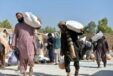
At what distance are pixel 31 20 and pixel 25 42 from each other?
25.4 inches

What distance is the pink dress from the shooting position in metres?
11.7

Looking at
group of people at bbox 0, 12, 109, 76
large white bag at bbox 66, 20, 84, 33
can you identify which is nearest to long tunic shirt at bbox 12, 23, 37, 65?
group of people at bbox 0, 12, 109, 76

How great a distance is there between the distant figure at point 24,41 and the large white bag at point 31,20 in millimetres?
99

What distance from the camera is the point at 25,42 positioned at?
11727mm

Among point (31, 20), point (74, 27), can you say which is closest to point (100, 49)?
point (74, 27)

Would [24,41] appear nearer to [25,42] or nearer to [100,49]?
[25,42]

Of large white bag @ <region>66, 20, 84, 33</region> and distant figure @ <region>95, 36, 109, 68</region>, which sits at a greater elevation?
large white bag @ <region>66, 20, 84, 33</region>

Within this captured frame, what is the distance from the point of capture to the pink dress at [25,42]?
11.7 meters

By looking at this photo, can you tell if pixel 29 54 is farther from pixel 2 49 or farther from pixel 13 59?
pixel 13 59

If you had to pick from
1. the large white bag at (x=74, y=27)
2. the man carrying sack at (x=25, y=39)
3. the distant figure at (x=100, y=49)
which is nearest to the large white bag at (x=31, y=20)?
the man carrying sack at (x=25, y=39)

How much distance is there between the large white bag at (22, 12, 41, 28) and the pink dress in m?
0.12

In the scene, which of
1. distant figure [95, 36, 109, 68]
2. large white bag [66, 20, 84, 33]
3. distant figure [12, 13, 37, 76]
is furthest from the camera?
distant figure [95, 36, 109, 68]

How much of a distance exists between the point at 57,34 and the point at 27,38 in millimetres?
9695

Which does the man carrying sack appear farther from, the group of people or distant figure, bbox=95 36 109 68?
distant figure, bbox=95 36 109 68
